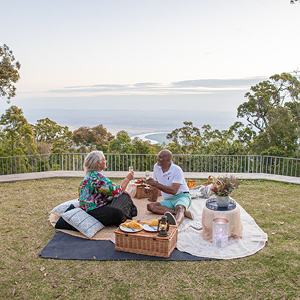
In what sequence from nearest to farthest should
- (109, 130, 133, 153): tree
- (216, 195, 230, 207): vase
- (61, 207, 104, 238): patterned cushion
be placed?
(216, 195, 230, 207): vase, (61, 207, 104, 238): patterned cushion, (109, 130, 133, 153): tree

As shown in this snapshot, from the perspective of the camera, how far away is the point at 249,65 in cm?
1930

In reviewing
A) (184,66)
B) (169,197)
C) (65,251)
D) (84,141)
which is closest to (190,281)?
(65,251)

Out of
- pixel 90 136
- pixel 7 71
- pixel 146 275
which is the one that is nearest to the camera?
pixel 146 275

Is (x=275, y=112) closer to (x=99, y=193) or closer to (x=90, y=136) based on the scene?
(x=90, y=136)

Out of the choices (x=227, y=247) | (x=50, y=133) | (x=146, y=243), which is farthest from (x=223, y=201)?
(x=50, y=133)

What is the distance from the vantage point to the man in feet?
17.4

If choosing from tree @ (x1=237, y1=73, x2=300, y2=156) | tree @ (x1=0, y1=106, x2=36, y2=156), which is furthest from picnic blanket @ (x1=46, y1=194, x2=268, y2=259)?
tree @ (x1=0, y1=106, x2=36, y2=156)

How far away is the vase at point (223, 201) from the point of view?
447 cm

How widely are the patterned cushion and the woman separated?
0.33ft

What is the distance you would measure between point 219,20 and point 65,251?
12.6 m

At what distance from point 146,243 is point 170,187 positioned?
149 cm

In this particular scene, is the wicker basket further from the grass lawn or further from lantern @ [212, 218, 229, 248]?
lantern @ [212, 218, 229, 248]

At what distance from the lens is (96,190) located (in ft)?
15.8

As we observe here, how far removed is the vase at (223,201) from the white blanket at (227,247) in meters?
0.55
